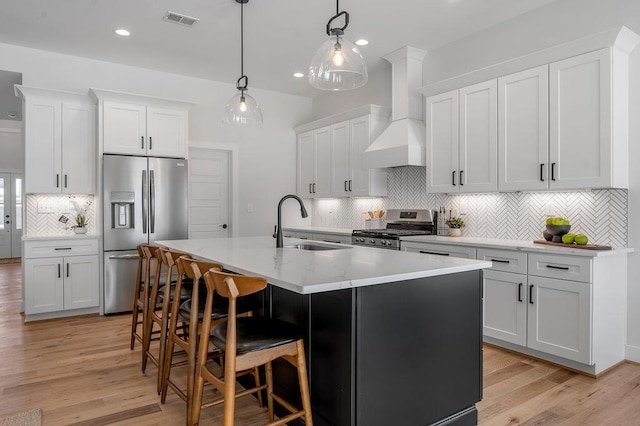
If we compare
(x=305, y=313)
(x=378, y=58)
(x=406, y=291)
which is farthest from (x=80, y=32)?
(x=406, y=291)

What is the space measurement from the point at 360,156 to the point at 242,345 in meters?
3.95

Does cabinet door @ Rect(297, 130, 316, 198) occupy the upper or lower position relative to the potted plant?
upper

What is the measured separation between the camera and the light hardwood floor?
2457mm

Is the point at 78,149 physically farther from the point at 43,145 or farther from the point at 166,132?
the point at 166,132

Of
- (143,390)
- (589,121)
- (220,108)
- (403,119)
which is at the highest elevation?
(220,108)

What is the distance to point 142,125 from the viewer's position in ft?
16.4

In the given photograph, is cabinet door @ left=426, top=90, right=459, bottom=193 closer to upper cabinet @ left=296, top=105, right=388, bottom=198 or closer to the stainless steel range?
the stainless steel range

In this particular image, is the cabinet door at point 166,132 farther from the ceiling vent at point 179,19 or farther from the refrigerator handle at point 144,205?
the ceiling vent at point 179,19

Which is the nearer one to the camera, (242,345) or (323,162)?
(242,345)

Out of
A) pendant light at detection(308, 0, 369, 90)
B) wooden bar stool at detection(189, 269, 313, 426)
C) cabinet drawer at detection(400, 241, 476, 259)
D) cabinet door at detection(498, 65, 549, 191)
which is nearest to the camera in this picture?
wooden bar stool at detection(189, 269, 313, 426)

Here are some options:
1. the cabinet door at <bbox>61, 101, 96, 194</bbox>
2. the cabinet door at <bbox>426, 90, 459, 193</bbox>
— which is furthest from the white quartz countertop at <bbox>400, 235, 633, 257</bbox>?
the cabinet door at <bbox>61, 101, 96, 194</bbox>

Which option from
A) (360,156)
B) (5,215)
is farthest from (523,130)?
(5,215)

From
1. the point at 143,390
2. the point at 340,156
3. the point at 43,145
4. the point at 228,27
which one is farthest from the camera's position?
the point at 340,156

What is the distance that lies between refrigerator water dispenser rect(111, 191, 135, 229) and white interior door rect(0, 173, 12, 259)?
22.3ft
